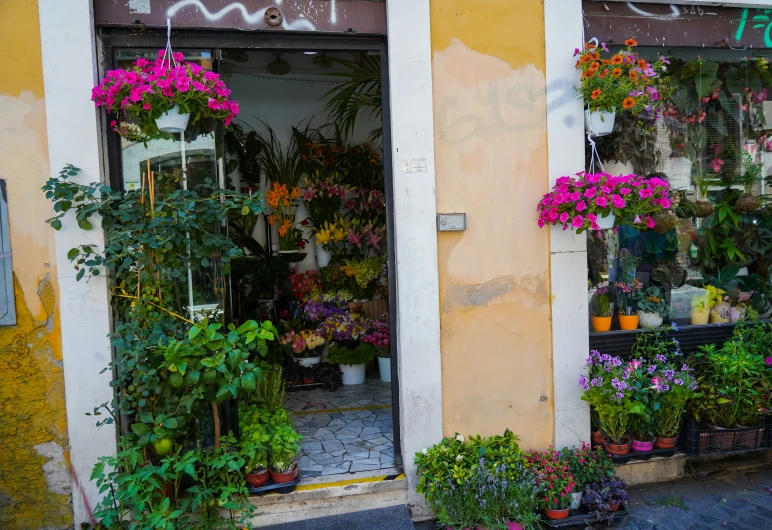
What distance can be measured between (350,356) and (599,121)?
3302 millimetres

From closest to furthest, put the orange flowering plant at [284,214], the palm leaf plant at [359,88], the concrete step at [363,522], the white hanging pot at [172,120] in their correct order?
the white hanging pot at [172,120], the concrete step at [363,522], the palm leaf plant at [359,88], the orange flowering plant at [284,214]

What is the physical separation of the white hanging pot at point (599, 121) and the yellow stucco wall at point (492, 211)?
32 cm

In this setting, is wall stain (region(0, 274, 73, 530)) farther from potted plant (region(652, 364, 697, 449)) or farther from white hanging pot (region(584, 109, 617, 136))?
potted plant (region(652, 364, 697, 449))

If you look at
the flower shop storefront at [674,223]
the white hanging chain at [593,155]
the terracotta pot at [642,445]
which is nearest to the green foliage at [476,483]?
the flower shop storefront at [674,223]

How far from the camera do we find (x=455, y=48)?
12.7 ft

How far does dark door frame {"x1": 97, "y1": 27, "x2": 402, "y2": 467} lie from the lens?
3.58 m

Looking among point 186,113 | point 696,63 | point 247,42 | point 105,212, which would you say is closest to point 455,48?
point 247,42

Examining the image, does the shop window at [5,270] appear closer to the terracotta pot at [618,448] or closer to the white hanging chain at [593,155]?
the white hanging chain at [593,155]

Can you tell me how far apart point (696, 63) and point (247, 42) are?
3488mm

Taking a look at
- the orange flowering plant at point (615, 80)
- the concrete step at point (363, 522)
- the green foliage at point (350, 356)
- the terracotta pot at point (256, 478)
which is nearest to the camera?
the concrete step at point (363, 522)

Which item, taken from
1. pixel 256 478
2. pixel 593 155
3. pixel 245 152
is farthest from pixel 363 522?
pixel 245 152

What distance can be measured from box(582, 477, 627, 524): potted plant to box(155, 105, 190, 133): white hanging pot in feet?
11.5

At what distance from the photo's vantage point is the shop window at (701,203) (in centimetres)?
454

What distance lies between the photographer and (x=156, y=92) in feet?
10.4
